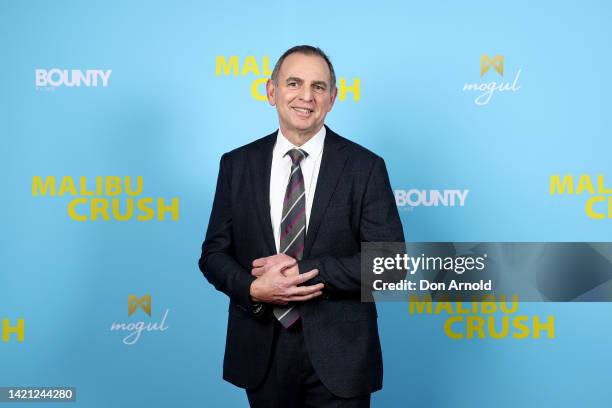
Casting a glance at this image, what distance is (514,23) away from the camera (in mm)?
3318

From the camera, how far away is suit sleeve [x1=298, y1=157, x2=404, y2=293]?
1.83m

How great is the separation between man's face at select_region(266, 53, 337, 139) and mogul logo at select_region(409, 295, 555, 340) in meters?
1.66

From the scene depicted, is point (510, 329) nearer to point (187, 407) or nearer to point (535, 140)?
point (535, 140)

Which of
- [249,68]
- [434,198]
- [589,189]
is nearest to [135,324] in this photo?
[249,68]

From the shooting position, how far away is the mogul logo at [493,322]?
3.33m

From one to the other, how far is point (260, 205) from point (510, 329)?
72.5 inches

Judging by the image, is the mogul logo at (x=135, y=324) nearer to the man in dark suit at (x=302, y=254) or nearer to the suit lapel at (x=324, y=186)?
the man in dark suit at (x=302, y=254)

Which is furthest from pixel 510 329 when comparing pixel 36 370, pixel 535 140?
pixel 36 370

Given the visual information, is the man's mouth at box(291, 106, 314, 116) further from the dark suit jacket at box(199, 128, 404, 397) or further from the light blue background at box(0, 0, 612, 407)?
the light blue background at box(0, 0, 612, 407)

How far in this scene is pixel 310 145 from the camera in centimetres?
200

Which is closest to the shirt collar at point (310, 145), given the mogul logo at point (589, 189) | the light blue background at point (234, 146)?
the light blue background at point (234, 146)

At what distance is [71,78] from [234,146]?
81cm

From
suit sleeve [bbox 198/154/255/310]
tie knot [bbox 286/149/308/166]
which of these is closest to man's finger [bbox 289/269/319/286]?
suit sleeve [bbox 198/154/255/310]

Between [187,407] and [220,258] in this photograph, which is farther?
[187,407]
